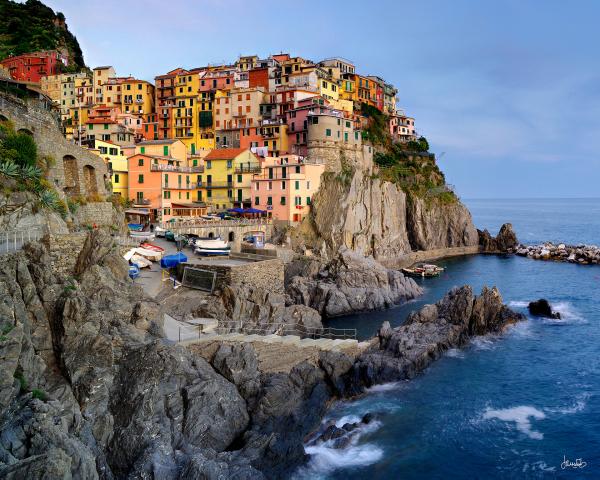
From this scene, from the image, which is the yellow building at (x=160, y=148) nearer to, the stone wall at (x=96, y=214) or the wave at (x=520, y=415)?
the stone wall at (x=96, y=214)

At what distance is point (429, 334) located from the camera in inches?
1423

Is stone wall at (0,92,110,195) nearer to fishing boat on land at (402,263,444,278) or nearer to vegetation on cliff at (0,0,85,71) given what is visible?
fishing boat on land at (402,263,444,278)

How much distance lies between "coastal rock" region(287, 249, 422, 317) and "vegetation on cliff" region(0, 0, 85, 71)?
74.8 meters

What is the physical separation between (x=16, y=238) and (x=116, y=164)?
1602 inches

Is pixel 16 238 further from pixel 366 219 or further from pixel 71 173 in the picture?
pixel 366 219

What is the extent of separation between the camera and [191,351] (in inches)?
1019

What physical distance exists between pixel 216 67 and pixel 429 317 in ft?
211

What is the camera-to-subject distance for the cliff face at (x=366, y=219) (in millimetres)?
65062

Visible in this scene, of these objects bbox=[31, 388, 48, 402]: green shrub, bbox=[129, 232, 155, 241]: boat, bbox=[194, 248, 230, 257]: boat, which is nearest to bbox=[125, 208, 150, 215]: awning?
bbox=[129, 232, 155, 241]: boat

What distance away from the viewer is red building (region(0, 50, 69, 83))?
9225cm

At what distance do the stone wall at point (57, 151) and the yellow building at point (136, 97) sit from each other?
146ft

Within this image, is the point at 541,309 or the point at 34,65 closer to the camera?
the point at 541,309

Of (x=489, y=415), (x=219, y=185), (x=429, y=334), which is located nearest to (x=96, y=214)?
(x=429, y=334)

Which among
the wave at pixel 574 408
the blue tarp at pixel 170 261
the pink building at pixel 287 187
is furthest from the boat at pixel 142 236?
the wave at pixel 574 408
